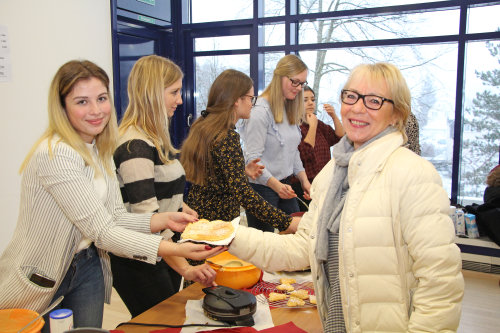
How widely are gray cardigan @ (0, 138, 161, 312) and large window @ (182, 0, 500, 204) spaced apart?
4.17 metres

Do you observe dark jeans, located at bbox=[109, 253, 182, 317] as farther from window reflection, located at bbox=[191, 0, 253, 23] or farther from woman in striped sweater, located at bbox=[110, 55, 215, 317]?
window reflection, located at bbox=[191, 0, 253, 23]

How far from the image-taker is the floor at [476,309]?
3.04 metres

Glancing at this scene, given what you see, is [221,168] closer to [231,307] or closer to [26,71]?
[231,307]

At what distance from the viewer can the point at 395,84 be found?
4.34ft

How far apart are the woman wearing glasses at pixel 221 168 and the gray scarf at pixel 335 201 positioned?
0.62 m

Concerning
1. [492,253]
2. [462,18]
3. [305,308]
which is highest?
[462,18]

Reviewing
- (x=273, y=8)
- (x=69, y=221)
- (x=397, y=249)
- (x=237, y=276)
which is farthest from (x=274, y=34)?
(x=397, y=249)

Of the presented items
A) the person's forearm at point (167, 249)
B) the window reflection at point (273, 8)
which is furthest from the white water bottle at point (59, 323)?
the window reflection at point (273, 8)

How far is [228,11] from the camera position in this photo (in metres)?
5.71

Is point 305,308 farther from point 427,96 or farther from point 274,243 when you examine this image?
point 427,96

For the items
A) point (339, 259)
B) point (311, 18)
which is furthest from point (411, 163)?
point (311, 18)

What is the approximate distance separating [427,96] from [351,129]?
3.81 meters

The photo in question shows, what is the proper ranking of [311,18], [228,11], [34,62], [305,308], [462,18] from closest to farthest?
[305,308]
[34,62]
[462,18]
[311,18]
[228,11]

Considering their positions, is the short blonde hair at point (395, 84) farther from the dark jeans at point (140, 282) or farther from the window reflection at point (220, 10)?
the window reflection at point (220, 10)
